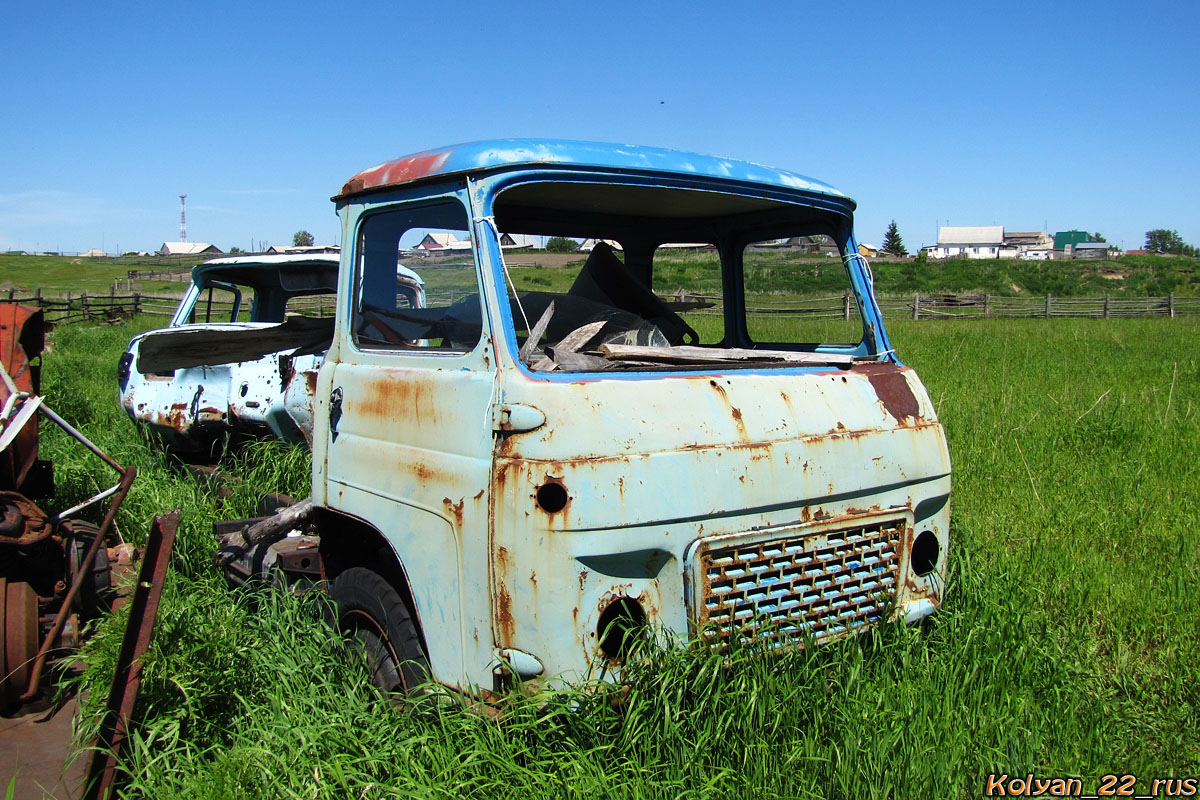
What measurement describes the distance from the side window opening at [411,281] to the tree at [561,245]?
78 centimetres

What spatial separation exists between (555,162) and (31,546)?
3.16m

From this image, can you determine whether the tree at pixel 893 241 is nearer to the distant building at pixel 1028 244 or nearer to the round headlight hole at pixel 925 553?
the distant building at pixel 1028 244

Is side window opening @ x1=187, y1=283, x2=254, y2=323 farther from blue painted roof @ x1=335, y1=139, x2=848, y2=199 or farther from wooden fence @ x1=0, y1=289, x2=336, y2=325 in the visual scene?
wooden fence @ x1=0, y1=289, x2=336, y2=325

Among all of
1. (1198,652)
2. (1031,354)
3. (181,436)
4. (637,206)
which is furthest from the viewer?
(1031,354)

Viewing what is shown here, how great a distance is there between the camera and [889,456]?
2861mm

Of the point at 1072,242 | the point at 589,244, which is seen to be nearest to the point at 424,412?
the point at 589,244

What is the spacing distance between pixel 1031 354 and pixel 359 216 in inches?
510

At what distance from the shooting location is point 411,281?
336 cm

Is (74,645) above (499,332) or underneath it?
underneath

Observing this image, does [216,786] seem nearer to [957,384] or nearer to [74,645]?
[74,645]

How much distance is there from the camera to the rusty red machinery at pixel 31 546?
144 inches

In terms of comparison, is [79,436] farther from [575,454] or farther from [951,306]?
[951,306]

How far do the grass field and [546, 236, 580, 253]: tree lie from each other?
1.80 m

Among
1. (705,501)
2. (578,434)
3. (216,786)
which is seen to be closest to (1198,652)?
(705,501)
